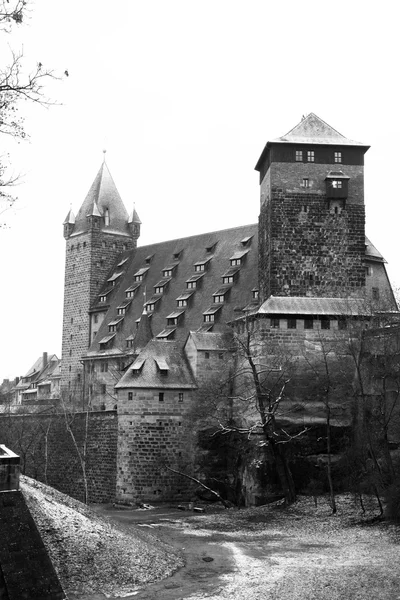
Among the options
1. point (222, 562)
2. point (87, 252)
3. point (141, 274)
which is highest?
point (87, 252)

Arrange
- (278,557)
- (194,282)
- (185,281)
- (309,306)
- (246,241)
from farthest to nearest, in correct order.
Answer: (185,281) < (194,282) < (246,241) < (309,306) < (278,557)

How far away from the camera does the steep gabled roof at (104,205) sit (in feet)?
272

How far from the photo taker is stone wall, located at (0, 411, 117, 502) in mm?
52531

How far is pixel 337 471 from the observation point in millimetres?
42625

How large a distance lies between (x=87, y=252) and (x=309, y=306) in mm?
35325

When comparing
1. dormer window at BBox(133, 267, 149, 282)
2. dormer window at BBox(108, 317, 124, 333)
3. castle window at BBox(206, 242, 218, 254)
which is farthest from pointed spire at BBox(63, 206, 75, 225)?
castle window at BBox(206, 242, 218, 254)

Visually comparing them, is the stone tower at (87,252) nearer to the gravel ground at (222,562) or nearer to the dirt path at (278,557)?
the dirt path at (278,557)

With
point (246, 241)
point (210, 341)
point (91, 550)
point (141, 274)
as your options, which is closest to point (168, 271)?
point (141, 274)

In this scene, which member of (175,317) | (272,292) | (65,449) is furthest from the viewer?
(175,317)

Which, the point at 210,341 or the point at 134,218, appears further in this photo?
the point at 134,218

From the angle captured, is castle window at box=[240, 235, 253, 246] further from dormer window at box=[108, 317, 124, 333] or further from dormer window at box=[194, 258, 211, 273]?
dormer window at box=[108, 317, 124, 333]

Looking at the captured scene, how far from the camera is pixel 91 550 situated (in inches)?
982

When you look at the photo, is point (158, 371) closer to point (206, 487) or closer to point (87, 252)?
point (206, 487)

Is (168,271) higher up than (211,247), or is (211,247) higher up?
(211,247)
